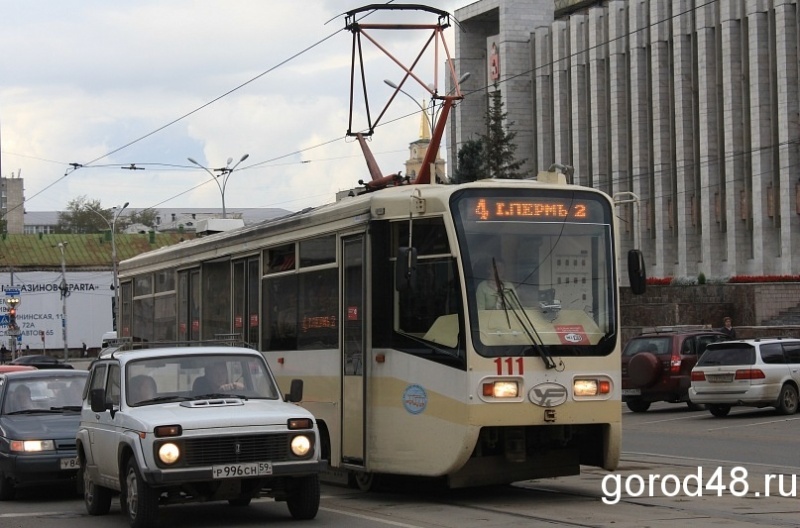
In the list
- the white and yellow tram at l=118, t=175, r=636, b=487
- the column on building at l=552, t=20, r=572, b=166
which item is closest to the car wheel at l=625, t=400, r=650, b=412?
the white and yellow tram at l=118, t=175, r=636, b=487

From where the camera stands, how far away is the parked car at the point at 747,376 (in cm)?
2697

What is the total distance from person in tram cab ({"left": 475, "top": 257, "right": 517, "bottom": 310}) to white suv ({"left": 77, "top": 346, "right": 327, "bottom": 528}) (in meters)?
1.93

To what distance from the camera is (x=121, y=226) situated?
150125 mm

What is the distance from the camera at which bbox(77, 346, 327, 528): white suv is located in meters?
11.7

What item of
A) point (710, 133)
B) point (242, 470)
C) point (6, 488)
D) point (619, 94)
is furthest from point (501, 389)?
point (619, 94)

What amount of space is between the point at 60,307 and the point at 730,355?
7861 centimetres

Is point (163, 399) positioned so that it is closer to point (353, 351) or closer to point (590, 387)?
point (353, 351)

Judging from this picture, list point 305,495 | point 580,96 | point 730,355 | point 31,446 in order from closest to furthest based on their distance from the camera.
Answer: point 305,495 < point 31,446 < point 730,355 < point 580,96

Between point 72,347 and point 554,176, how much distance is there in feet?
294

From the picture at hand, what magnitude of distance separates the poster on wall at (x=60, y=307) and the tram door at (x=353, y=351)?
8571 cm

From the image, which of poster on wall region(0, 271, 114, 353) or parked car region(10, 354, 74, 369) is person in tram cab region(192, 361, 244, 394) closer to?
parked car region(10, 354, 74, 369)

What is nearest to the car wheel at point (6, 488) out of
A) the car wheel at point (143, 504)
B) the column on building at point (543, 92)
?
the car wheel at point (143, 504)

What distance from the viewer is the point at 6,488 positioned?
15547mm

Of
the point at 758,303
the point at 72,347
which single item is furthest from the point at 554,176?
the point at 72,347
